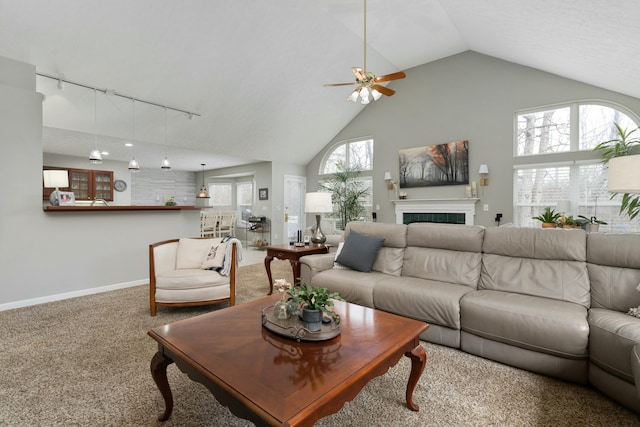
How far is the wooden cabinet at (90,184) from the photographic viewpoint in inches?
299

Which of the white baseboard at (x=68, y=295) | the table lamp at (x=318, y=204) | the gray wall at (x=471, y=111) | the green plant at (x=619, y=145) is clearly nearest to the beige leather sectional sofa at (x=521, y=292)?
the table lamp at (x=318, y=204)

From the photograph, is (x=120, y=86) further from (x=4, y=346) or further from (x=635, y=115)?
(x=635, y=115)

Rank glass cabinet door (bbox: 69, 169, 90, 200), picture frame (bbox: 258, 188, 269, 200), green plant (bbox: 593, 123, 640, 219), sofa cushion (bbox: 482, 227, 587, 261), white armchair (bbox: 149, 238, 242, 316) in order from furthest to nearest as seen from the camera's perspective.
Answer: picture frame (bbox: 258, 188, 269, 200), glass cabinet door (bbox: 69, 169, 90, 200), green plant (bbox: 593, 123, 640, 219), white armchair (bbox: 149, 238, 242, 316), sofa cushion (bbox: 482, 227, 587, 261)

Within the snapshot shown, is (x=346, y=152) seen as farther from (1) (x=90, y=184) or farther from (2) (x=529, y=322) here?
(1) (x=90, y=184)

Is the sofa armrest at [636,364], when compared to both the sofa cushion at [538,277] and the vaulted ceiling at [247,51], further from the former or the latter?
the vaulted ceiling at [247,51]

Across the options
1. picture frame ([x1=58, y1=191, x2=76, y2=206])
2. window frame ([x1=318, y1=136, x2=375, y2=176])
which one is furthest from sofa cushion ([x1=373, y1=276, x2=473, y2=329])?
window frame ([x1=318, y1=136, x2=375, y2=176])

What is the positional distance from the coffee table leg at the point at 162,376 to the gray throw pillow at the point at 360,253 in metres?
2.05

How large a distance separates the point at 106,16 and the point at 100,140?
329 cm

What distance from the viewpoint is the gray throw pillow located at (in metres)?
3.23

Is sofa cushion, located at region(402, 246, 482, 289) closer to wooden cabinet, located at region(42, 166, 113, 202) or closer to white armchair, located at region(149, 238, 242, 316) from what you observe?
white armchair, located at region(149, 238, 242, 316)

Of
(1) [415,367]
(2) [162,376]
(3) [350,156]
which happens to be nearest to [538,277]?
(1) [415,367]

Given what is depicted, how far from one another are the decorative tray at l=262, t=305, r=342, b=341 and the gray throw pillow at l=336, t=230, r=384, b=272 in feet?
5.09

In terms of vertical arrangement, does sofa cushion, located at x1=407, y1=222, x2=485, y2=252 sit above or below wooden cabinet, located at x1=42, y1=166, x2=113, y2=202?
below

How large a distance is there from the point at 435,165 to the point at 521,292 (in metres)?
4.38
